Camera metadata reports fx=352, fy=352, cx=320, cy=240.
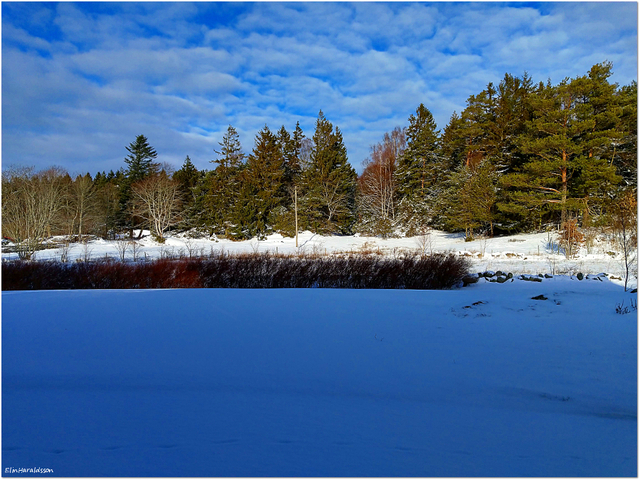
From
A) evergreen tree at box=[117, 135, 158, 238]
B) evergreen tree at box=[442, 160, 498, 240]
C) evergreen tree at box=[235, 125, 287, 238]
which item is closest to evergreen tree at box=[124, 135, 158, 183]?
evergreen tree at box=[117, 135, 158, 238]

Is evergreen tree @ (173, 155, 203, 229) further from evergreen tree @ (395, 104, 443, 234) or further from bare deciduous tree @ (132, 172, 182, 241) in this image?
evergreen tree @ (395, 104, 443, 234)

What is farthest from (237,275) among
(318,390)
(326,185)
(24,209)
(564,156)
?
(326,185)

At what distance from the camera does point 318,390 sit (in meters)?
3.60

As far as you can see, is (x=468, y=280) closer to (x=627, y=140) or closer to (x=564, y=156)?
(x=564, y=156)

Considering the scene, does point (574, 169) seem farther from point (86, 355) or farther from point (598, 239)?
point (86, 355)

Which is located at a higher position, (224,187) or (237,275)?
(224,187)

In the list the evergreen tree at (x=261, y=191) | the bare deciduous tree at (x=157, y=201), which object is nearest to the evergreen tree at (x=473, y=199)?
the evergreen tree at (x=261, y=191)

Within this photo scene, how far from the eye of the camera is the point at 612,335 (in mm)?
5242

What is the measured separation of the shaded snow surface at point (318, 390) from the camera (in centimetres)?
250

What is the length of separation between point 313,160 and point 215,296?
32.8 metres

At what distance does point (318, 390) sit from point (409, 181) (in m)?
38.6

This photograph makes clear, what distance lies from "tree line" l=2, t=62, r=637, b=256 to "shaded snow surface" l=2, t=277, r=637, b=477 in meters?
19.9

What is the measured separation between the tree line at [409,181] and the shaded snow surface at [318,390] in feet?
65.2

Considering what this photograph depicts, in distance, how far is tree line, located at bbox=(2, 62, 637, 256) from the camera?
2397 cm
